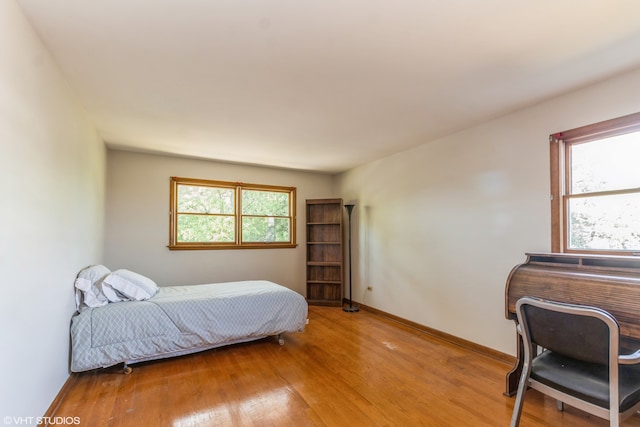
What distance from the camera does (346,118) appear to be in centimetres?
303

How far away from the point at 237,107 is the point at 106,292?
6.80 ft

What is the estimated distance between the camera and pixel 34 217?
5.62ft

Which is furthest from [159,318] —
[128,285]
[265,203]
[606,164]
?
[606,164]

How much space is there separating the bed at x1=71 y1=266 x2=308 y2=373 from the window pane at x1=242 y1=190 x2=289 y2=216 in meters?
1.84

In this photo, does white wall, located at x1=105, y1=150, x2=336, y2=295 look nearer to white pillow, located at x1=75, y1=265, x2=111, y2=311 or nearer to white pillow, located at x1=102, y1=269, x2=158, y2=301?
white pillow, located at x1=102, y1=269, x2=158, y2=301

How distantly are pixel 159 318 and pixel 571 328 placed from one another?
305cm

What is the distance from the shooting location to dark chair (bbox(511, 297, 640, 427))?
134 centimetres

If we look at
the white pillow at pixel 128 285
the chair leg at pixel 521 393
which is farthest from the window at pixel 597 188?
the white pillow at pixel 128 285

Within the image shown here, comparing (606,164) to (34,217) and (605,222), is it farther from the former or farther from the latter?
(34,217)

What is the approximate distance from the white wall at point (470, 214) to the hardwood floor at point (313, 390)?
1.78 ft

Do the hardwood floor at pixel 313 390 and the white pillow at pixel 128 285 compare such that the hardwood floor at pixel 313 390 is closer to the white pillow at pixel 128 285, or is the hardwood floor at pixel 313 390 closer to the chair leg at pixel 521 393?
the chair leg at pixel 521 393

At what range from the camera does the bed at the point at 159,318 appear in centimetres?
253

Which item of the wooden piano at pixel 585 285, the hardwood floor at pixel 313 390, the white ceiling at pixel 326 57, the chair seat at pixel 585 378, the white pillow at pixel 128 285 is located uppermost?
the white ceiling at pixel 326 57

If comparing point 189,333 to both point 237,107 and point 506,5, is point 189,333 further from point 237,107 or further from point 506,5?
point 506,5
